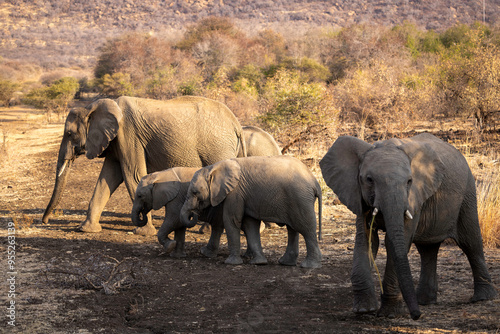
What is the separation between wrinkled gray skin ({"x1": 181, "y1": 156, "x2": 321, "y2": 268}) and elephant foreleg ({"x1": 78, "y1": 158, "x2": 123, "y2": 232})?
84.8 inches

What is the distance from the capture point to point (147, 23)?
240 feet

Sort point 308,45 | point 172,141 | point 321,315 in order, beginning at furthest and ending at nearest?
point 308,45 < point 172,141 < point 321,315

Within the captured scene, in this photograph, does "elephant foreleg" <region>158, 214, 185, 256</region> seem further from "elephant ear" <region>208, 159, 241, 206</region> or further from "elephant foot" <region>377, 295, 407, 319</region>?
"elephant foot" <region>377, 295, 407, 319</region>

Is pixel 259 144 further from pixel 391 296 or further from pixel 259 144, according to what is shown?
pixel 391 296

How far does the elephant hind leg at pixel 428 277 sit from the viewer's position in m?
5.99

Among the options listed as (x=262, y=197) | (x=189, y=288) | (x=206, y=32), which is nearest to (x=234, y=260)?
(x=262, y=197)

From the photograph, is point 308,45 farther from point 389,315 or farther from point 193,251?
point 389,315

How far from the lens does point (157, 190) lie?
8359 mm

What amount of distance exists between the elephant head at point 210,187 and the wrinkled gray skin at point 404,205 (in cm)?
227

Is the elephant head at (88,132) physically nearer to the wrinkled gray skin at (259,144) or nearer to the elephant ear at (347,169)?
the wrinkled gray skin at (259,144)

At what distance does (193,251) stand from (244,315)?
2.83 meters

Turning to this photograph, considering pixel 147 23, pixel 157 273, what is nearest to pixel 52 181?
pixel 157 273

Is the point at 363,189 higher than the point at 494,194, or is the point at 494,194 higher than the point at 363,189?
the point at 363,189

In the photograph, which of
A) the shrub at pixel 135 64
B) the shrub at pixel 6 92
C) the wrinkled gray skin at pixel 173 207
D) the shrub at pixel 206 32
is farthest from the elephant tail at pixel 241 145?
the shrub at pixel 206 32
